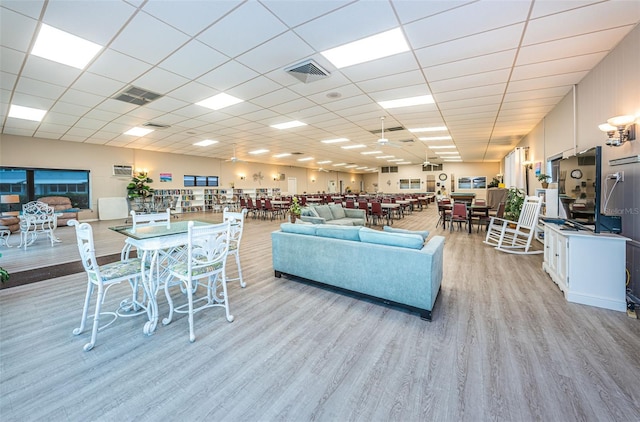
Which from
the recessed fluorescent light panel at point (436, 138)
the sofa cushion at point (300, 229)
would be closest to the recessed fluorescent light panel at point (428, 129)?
the recessed fluorescent light panel at point (436, 138)

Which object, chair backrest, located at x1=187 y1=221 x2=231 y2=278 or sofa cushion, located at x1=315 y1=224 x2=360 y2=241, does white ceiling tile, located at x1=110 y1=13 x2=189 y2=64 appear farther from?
sofa cushion, located at x1=315 y1=224 x2=360 y2=241

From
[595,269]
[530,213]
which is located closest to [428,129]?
[530,213]

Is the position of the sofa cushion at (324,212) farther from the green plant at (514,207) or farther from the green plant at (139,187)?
the green plant at (139,187)

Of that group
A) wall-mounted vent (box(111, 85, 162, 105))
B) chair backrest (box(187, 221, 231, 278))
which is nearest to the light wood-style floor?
chair backrest (box(187, 221, 231, 278))

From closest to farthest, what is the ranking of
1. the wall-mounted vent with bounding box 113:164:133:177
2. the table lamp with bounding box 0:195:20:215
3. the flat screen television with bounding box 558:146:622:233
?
the flat screen television with bounding box 558:146:622:233, the table lamp with bounding box 0:195:20:215, the wall-mounted vent with bounding box 113:164:133:177

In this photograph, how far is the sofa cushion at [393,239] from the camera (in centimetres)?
248

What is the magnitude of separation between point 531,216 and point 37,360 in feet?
22.3

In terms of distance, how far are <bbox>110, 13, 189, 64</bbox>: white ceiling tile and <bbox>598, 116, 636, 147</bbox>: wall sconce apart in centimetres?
470

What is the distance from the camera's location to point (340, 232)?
2.96 m

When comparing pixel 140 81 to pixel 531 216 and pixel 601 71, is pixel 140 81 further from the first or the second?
pixel 531 216

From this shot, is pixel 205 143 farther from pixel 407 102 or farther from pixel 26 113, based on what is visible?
pixel 407 102

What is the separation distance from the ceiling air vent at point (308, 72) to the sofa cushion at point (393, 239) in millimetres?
2305

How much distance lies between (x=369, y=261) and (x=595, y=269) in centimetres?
229

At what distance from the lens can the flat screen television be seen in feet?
9.00
